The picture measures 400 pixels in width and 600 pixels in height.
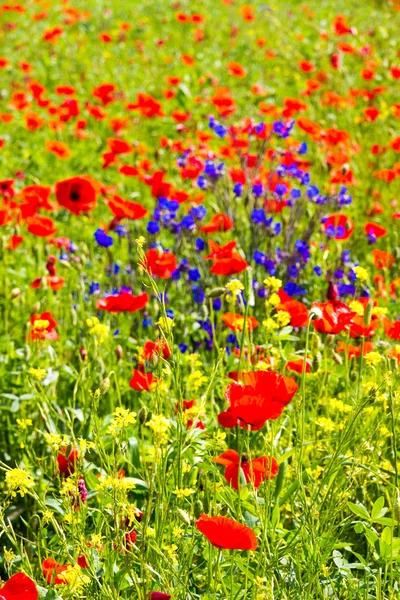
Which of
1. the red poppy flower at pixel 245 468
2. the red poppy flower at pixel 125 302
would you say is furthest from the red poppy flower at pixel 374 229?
the red poppy flower at pixel 245 468

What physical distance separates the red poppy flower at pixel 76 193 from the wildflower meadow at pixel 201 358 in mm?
10

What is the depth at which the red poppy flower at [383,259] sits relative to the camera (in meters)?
3.09

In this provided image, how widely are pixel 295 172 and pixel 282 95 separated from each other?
13.9 feet

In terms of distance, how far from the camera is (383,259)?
3.25 meters

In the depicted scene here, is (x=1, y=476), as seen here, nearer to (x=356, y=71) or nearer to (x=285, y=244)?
(x=285, y=244)

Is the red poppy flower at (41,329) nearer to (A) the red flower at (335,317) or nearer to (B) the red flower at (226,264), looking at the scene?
(B) the red flower at (226,264)

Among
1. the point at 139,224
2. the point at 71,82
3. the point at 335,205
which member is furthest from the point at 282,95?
the point at 335,205

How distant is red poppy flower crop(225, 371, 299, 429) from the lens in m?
1.42

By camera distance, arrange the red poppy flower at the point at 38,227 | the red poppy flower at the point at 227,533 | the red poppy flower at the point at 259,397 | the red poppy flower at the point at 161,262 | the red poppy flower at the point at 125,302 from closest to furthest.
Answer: the red poppy flower at the point at 227,533 → the red poppy flower at the point at 259,397 → the red poppy flower at the point at 125,302 → the red poppy flower at the point at 161,262 → the red poppy flower at the point at 38,227

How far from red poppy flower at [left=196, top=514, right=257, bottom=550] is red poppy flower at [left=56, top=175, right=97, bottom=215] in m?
2.00

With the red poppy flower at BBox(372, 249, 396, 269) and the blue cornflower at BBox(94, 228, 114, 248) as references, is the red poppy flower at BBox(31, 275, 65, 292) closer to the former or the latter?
the blue cornflower at BBox(94, 228, 114, 248)

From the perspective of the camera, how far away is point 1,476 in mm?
2445

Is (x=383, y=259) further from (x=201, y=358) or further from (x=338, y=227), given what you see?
(x=201, y=358)

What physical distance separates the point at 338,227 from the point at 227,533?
2.24m
